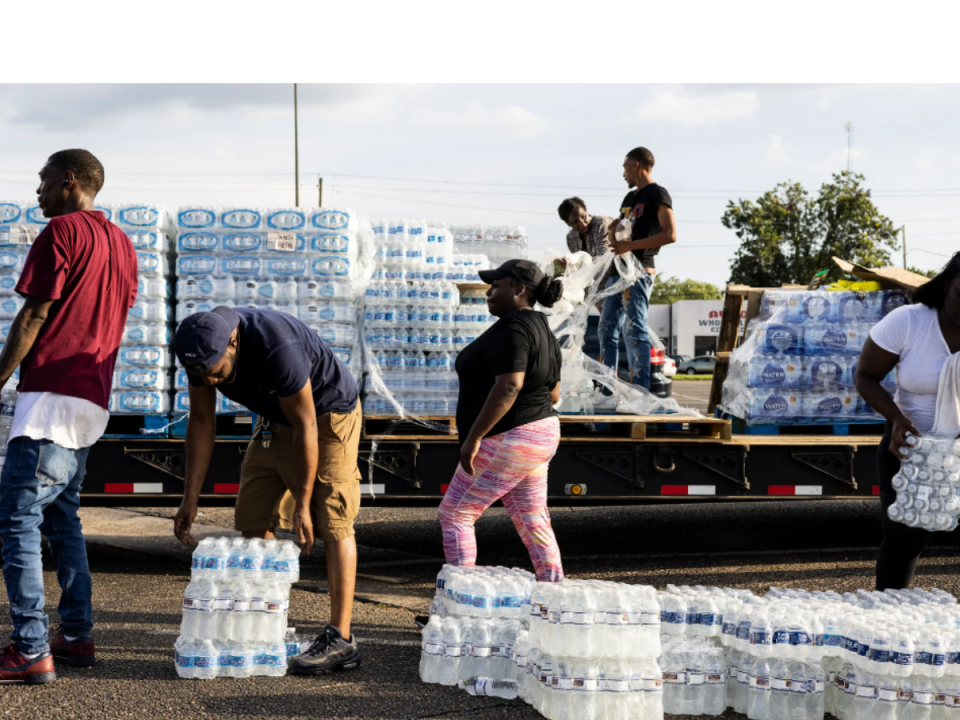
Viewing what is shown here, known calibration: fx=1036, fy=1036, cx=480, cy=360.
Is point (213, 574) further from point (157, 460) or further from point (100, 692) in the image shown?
point (157, 460)

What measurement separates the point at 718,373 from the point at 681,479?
1.34 m

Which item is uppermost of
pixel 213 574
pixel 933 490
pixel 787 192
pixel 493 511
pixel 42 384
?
pixel 787 192

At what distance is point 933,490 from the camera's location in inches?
186

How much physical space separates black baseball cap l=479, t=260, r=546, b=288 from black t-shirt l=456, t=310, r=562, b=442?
16 cm

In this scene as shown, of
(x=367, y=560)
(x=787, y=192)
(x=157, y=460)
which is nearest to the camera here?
(x=157, y=460)

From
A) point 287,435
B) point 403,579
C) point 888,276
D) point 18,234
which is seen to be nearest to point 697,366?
point 888,276

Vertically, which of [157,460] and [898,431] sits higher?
[898,431]

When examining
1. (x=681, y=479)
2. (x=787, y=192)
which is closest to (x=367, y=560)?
(x=681, y=479)

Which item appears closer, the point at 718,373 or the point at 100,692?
the point at 100,692

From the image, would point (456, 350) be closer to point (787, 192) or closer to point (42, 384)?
point (42, 384)

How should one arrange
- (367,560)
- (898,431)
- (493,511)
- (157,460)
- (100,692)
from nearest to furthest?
(100,692), (898,431), (157,460), (367,560), (493,511)

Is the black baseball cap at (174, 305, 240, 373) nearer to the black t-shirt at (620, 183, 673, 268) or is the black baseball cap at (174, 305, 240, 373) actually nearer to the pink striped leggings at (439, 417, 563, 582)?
the pink striped leggings at (439, 417, 563, 582)

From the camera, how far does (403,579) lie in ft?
23.9

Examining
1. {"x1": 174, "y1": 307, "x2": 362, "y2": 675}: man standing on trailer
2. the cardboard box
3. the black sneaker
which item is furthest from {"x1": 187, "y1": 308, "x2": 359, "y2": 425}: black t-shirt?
the cardboard box
